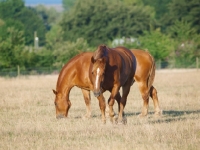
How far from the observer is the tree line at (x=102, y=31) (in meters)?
46.0

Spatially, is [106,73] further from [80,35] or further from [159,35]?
[80,35]

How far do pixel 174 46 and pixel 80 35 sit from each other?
70.8 feet

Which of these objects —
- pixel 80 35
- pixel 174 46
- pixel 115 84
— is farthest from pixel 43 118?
pixel 80 35

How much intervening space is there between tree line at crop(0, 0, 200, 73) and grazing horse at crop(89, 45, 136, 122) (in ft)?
95.7

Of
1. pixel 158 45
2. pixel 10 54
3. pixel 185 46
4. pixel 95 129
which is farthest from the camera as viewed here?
pixel 158 45

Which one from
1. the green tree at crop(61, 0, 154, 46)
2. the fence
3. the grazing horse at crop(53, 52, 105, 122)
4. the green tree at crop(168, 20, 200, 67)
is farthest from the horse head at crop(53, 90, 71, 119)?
the green tree at crop(61, 0, 154, 46)

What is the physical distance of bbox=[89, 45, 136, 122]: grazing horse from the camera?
1198 centimetres

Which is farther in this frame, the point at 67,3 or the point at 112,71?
the point at 67,3

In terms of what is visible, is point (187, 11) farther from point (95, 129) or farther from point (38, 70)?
point (95, 129)

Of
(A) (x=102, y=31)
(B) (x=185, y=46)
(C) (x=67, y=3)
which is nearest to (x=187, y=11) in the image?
(A) (x=102, y=31)

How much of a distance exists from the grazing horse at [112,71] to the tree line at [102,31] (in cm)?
2918

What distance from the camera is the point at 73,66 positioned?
14312mm

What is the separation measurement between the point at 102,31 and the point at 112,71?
202 ft

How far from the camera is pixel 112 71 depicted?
1265 cm
